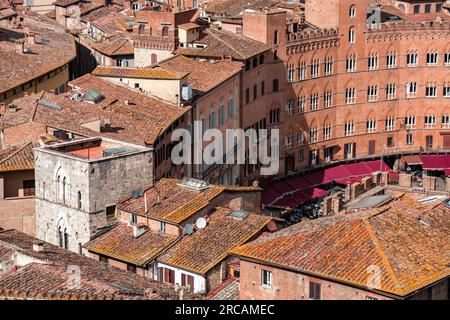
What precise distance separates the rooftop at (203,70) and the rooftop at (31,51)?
8390 millimetres

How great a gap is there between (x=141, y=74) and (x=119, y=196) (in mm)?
15848

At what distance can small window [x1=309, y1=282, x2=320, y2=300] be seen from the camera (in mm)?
46594

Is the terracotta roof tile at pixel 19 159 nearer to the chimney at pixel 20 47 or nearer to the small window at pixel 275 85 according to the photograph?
the chimney at pixel 20 47

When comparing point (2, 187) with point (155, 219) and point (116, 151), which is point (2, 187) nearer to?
point (116, 151)

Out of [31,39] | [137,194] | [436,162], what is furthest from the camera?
[436,162]

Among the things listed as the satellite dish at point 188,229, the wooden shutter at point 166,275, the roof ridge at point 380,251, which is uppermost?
the roof ridge at point 380,251

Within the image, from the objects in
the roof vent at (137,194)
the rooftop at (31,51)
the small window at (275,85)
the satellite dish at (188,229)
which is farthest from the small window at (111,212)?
the small window at (275,85)

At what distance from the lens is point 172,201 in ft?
189

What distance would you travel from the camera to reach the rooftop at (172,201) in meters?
56.3

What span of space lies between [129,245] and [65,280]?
35.8 feet

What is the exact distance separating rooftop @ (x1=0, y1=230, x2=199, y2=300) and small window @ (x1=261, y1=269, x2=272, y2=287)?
123 inches

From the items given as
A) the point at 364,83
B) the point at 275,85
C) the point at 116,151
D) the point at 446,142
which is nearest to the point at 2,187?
the point at 116,151
